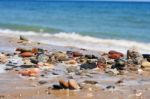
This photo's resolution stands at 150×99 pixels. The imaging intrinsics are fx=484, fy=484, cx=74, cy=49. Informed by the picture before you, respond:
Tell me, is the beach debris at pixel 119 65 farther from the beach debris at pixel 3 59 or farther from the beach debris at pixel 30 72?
the beach debris at pixel 3 59

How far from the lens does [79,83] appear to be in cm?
1153

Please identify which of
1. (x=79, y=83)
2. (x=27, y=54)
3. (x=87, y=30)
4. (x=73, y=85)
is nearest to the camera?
(x=73, y=85)

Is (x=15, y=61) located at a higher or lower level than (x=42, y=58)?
lower

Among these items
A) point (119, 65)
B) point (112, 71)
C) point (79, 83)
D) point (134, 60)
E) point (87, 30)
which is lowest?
point (79, 83)

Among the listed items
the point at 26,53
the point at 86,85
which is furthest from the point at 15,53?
the point at 86,85

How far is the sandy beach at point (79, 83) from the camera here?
34.1ft

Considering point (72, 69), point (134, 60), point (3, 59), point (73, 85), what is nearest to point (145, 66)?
point (134, 60)

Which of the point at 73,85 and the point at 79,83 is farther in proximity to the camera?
the point at 79,83

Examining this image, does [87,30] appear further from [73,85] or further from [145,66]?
[73,85]

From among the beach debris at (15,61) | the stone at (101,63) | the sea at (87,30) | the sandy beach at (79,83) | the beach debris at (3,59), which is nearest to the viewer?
the sandy beach at (79,83)

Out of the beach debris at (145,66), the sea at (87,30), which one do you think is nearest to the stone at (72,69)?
the beach debris at (145,66)

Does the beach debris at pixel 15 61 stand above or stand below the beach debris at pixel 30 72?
above

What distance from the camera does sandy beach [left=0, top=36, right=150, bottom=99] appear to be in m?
10.4

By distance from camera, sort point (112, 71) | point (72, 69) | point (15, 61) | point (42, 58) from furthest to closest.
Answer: point (15, 61) → point (42, 58) → point (72, 69) → point (112, 71)
